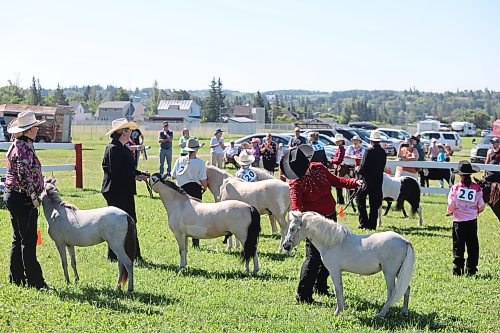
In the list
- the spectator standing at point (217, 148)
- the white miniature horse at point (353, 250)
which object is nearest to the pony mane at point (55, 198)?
the white miniature horse at point (353, 250)

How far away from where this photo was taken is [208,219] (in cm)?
990

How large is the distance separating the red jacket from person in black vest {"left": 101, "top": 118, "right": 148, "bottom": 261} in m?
2.89

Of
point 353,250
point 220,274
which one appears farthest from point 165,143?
point 353,250

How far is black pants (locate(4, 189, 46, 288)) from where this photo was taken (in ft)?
27.2

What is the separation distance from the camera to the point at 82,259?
1066 centimetres

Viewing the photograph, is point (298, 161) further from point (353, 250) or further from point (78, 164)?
point (78, 164)

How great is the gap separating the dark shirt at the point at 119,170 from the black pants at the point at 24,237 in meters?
1.90

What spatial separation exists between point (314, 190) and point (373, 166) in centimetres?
630

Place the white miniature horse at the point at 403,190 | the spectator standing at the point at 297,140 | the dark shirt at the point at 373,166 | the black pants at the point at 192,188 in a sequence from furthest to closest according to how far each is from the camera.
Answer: the spectator standing at the point at 297,140 < the white miniature horse at the point at 403,190 < the dark shirt at the point at 373,166 < the black pants at the point at 192,188

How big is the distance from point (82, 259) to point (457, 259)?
601 cm

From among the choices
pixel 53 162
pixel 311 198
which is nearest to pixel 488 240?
pixel 311 198

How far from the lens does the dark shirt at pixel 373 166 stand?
14.2 metres

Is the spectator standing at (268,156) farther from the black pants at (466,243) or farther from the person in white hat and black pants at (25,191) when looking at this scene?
the person in white hat and black pants at (25,191)

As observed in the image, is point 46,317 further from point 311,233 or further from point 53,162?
point 53,162
